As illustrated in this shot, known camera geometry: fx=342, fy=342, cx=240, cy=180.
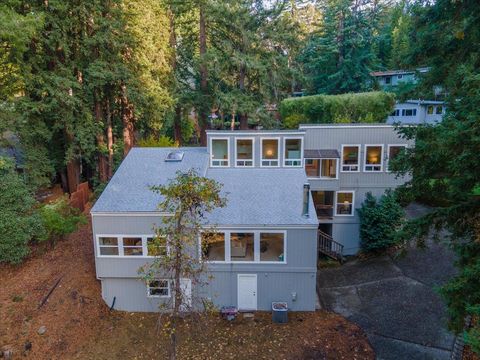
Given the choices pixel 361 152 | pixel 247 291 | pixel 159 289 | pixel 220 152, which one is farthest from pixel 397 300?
pixel 220 152

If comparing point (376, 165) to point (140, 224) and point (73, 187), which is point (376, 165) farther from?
point (73, 187)

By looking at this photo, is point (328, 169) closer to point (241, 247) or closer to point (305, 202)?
point (305, 202)

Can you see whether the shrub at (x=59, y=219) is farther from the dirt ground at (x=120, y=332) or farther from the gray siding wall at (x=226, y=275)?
the gray siding wall at (x=226, y=275)

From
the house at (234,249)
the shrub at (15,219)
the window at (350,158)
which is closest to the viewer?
the house at (234,249)

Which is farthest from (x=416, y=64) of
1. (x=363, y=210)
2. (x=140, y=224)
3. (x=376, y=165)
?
(x=140, y=224)

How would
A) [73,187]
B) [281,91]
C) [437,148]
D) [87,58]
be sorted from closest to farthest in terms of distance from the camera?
[437,148], [87,58], [73,187], [281,91]

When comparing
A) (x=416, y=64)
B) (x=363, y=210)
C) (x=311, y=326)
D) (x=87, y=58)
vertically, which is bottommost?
(x=311, y=326)

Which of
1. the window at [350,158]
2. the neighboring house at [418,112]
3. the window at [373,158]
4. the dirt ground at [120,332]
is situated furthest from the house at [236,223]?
the neighboring house at [418,112]
